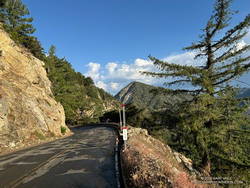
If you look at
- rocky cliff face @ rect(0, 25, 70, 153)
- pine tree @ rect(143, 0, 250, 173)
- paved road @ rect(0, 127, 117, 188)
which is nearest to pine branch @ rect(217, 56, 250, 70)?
pine tree @ rect(143, 0, 250, 173)

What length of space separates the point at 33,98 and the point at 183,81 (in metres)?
18.1

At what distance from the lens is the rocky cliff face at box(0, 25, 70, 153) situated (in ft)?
46.4

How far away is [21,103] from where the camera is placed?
17.0m

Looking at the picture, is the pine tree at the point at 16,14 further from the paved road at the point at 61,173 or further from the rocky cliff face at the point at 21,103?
the paved road at the point at 61,173

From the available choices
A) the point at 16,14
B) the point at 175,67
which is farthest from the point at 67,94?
the point at 175,67

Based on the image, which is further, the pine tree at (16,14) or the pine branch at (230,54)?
the pine tree at (16,14)

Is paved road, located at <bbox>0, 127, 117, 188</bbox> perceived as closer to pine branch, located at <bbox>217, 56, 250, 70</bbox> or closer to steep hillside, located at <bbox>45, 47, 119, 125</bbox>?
pine branch, located at <bbox>217, 56, 250, 70</bbox>

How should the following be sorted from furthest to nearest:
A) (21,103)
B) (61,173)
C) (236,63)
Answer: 1. (21,103)
2. (236,63)
3. (61,173)

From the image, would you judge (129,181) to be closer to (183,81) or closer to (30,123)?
(183,81)

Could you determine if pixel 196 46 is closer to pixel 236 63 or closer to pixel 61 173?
pixel 236 63

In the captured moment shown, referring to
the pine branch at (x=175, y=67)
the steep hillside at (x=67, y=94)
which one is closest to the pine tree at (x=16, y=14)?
the steep hillside at (x=67, y=94)

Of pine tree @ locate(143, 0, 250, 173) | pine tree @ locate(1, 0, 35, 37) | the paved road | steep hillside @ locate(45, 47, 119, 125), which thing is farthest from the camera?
steep hillside @ locate(45, 47, 119, 125)

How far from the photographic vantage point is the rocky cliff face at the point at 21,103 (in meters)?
14.1

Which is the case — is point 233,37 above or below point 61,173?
above
